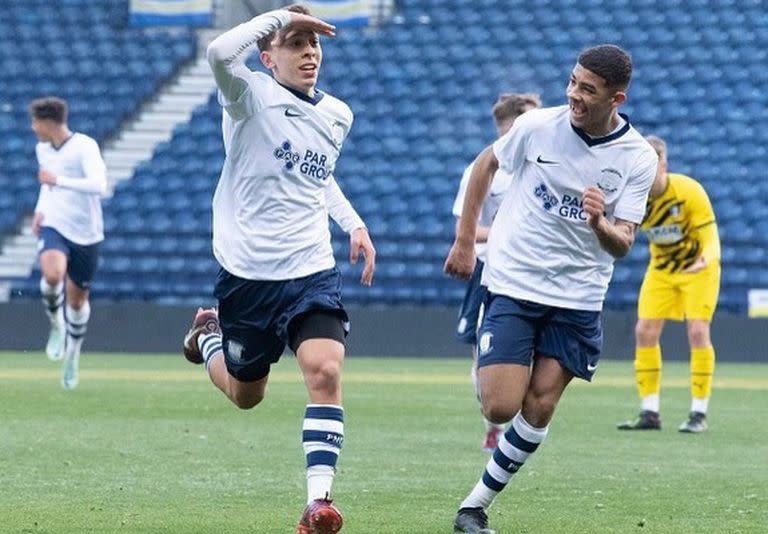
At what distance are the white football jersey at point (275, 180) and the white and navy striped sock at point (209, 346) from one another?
1.06 m

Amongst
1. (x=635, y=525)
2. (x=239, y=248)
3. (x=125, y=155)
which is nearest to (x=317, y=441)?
(x=239, y=248)

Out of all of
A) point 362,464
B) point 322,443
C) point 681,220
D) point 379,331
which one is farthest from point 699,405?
point 379,331

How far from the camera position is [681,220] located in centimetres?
1347

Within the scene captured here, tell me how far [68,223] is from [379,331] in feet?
26.7

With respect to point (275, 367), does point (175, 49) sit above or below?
above

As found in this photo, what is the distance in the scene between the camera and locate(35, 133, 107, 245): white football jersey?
15.9 m

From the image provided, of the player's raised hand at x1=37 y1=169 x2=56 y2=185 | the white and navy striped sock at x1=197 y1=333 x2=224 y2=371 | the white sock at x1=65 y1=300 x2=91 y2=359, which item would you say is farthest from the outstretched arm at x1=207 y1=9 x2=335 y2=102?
the white sock at x1=65 y1=300 x2=91 y2=359

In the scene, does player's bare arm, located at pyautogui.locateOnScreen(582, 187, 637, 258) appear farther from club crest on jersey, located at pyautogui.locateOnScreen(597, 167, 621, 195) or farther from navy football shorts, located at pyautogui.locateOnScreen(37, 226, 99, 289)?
navy football shorts, located at pyautogui.locateOnScreen(37, 226, 99, 289)

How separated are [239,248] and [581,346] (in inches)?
60.7

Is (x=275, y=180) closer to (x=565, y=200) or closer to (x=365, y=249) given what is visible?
(x=365, y=249)

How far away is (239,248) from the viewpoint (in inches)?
287

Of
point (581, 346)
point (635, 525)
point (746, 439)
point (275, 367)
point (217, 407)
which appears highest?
point (581, 346)

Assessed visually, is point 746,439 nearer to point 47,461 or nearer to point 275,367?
point 47,461

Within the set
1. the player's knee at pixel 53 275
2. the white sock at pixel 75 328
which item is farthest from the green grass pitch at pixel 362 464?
the player's knee at pixel 53 275
